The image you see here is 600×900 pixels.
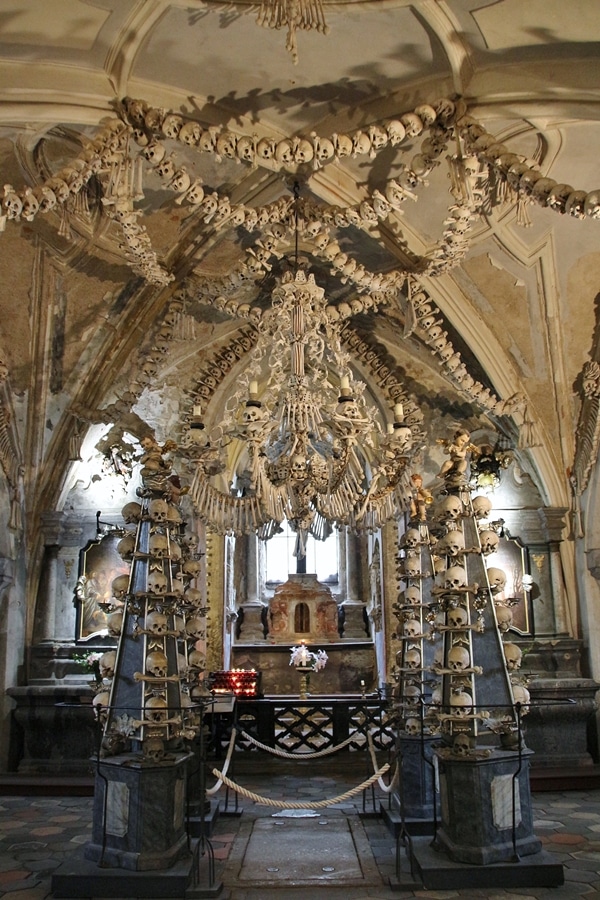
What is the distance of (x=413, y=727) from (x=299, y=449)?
2.24 metres


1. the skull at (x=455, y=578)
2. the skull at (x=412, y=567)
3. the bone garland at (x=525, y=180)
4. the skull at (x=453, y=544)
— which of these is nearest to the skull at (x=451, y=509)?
the skull at (x=453, y=544)

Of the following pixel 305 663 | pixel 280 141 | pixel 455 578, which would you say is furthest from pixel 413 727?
pixel 305 663

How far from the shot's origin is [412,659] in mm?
6043

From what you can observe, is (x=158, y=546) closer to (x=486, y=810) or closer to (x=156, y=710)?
(x=156, y=710)

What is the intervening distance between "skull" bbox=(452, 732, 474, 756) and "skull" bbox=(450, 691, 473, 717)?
0.12 meters

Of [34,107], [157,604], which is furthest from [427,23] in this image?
[157,604]

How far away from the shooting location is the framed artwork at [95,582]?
844 cm

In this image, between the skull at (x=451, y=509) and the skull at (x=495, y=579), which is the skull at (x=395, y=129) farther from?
the skull at (x=495, y=579)

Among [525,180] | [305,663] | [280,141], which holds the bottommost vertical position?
[305,663]

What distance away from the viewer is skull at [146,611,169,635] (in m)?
4.91

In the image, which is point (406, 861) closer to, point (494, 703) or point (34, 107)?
point (494, 703)

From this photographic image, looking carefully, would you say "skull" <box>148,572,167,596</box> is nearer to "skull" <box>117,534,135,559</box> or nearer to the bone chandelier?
"skull" <box>117,534,135,559</box>

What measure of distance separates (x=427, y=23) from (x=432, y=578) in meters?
3.92

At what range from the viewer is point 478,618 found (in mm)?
5039
